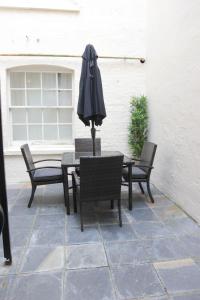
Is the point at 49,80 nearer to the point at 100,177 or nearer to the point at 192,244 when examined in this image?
the point at 100,177

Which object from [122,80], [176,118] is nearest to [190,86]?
[176,118]

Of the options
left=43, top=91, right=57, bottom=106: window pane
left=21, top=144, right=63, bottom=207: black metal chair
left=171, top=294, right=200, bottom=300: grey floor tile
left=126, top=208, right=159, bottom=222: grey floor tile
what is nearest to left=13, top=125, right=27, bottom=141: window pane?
left=43, top=91, right=57, bottom=106: window pane

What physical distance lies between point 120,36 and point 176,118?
2.10 metres

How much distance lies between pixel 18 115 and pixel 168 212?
312 centimetres

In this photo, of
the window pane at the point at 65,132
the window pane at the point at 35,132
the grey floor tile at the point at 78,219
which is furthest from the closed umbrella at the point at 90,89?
the window pane at the point at 35,132

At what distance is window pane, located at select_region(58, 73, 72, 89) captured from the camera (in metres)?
4.57

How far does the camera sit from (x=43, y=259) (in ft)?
6.88

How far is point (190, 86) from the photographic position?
2.93m

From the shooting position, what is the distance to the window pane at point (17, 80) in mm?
4463

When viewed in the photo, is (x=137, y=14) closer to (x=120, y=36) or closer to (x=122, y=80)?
(x=120, y=36)

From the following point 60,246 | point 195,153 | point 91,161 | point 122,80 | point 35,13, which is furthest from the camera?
point 122,80

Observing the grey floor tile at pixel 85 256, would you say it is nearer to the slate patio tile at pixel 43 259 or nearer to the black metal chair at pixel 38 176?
the slate patio tile at pixel 43 259

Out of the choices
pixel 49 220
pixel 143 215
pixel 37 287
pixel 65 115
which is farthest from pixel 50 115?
pixel 37 287

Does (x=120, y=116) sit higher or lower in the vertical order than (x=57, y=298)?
higher
